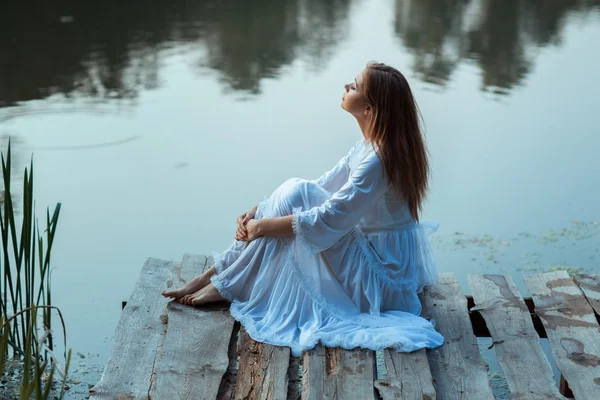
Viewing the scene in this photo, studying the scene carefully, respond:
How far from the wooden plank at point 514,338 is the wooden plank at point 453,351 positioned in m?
0.07

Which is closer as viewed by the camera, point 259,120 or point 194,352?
point 194,352

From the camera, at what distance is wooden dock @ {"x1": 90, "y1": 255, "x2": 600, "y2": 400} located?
2244 mm

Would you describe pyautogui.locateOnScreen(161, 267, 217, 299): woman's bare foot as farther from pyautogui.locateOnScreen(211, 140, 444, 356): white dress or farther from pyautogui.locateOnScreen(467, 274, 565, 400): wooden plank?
pyautogui.locateOnScreen(467, 274, 565, 400): wooden plank

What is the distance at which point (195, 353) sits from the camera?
94.5 inches

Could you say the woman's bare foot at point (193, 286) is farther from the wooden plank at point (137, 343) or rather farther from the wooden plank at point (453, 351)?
the wooden plank at point (453, 351)

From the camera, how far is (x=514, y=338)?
255cm

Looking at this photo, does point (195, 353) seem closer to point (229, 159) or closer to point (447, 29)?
point (229, 159)

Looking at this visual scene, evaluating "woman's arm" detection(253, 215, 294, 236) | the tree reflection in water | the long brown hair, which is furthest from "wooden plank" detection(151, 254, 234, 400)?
the tree reflection in water

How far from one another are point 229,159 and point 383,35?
121 inches

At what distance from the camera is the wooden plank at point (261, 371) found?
223cm

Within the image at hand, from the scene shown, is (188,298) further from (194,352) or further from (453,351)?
(453,351)

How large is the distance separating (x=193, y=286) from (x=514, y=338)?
1005 mm

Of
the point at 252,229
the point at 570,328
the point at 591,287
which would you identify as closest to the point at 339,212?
the point at 252,229

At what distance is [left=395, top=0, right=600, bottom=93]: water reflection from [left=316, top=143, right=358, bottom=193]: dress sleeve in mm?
3570
